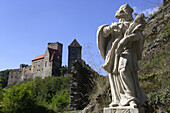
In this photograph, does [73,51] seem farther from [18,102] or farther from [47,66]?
[18,102]

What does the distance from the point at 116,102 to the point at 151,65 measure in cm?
368

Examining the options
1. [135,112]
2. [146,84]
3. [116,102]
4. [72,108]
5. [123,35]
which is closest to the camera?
[135,112]

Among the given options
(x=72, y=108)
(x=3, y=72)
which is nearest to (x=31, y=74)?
(x=3, y=72)

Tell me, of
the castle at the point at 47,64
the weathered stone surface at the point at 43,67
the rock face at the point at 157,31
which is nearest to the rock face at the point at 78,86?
the rock face at the point at 157,31

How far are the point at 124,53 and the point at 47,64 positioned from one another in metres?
53.7

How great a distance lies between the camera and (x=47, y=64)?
2162 inches

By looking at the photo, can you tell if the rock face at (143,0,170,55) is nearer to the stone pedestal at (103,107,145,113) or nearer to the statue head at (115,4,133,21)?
the statue head at (115,4,133,21)

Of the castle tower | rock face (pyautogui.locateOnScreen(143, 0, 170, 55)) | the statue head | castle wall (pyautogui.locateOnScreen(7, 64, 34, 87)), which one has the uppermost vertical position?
the castle tower

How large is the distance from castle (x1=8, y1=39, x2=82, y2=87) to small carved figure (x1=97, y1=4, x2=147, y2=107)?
43.2 meters

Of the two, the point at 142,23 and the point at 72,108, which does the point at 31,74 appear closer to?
the point at 72,108

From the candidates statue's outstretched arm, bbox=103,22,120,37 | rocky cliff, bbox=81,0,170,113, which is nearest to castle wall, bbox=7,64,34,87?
rocky cliff, bbox=81,0,170,113

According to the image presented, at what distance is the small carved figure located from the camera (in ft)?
8.87

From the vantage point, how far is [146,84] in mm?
5188

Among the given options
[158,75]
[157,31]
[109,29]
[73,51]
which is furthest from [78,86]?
[73,51]
